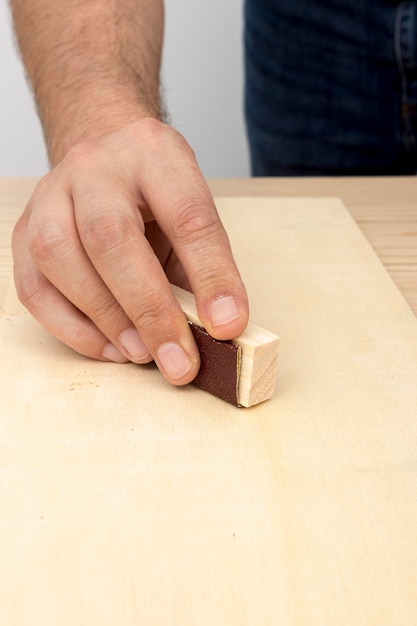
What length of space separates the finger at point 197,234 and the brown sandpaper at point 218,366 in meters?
0.02

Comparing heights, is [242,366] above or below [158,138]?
below

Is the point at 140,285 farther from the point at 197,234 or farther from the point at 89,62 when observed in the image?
the point at 89,62

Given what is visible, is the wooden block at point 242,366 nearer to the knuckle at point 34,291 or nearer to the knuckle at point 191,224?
the knuckle at point 191,224

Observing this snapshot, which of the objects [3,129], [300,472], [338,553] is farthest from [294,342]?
[3,129]

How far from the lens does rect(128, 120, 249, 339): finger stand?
0.80m

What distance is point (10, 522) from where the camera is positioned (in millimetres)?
647

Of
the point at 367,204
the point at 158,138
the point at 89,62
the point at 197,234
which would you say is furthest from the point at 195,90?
the point at 197,234

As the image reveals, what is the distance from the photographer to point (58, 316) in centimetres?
90

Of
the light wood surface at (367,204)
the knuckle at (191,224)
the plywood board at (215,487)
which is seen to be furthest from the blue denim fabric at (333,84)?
the knuckle at (191,224)

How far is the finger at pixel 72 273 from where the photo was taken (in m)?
0.86

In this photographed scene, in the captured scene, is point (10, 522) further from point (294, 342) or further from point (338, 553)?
point (294, 342)

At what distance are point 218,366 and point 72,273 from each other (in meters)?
0.20

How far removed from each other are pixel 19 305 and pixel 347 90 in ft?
3.13

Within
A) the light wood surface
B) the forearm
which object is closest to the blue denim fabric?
the light wood surface
